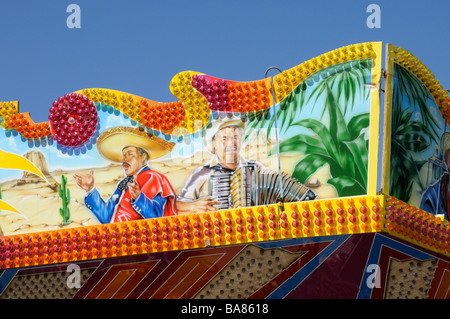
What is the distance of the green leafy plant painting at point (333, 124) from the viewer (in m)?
13.5

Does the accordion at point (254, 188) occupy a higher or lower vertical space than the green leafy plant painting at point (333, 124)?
lower

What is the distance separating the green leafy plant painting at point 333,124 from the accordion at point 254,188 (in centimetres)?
23

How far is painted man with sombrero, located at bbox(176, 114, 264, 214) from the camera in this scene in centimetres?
1480

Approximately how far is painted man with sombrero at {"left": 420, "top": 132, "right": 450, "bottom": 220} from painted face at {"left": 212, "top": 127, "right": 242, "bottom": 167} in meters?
3.41

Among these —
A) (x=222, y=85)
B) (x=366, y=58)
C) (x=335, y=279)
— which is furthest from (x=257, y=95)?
(x=335, y=279)

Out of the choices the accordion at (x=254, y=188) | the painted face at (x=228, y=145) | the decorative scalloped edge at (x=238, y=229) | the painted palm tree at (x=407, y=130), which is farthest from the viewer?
the painted face at (x=228, y=145)

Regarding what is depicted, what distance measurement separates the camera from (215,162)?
1497cm

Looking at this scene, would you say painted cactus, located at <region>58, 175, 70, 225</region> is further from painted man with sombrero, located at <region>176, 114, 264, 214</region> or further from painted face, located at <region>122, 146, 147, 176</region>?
painted man with sombrero, located at <region>176, 114, 264, 214</region>

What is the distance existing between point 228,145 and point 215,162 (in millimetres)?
400
